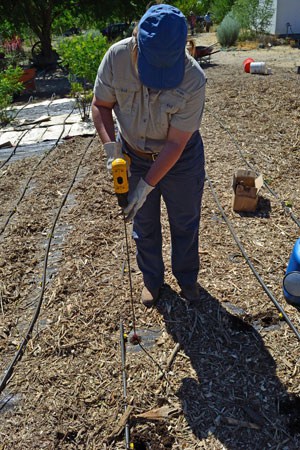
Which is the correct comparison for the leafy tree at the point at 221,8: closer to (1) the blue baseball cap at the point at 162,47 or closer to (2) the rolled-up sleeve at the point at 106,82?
(2) the rolled-up sleeve at the point at 106,82

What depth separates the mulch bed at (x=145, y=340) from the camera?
212 cm

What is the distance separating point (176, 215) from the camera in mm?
2479

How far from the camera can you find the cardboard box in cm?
390

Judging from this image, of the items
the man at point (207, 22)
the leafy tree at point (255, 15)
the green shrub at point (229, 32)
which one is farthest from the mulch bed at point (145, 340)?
the man at point (207, 22)

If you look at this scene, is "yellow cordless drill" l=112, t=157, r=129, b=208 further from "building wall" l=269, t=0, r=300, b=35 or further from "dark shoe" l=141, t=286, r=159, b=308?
"building wall" l=269, t=0, r=300, b=35

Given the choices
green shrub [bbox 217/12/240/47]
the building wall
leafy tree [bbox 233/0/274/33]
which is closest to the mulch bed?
green shrub [bbox 217/12/240/47]

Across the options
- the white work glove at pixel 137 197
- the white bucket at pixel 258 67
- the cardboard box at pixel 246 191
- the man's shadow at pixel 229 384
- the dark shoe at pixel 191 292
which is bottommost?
the man's shadow at pixel 229 384

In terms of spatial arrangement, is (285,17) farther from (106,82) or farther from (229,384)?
(229,384)

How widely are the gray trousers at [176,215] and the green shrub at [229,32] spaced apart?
1827cm

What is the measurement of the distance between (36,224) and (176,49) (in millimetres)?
2729

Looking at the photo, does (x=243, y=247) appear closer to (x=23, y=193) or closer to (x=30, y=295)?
(x=30, y=295)

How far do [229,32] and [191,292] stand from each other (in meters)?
18.3

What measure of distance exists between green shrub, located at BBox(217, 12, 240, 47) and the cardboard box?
16.7m

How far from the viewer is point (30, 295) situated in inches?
122
